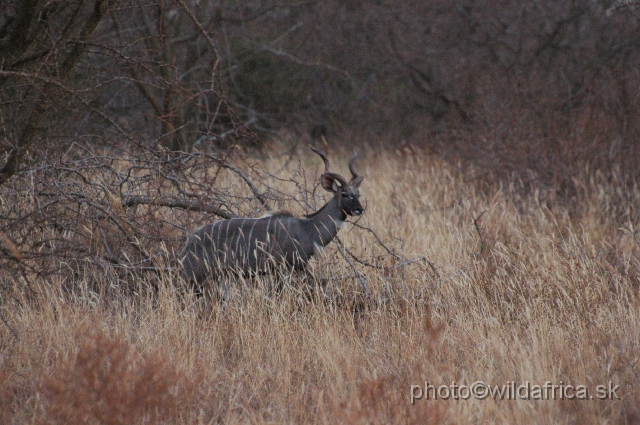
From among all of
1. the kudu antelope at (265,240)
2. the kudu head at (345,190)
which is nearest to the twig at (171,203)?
the kudu antelope at (265,240)

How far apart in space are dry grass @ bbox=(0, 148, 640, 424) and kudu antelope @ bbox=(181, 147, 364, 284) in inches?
9.9

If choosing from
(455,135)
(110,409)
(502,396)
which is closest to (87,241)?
(110,409)

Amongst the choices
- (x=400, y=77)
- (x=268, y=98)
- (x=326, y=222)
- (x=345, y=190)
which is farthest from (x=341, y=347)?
(x=400, y=77)

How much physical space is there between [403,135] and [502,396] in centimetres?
1126

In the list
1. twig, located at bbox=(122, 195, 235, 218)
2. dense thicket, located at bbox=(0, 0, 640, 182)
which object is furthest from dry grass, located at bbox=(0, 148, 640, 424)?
dense thicket, located at bbox=(0, 0, 640, 182)

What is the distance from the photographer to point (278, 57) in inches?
600

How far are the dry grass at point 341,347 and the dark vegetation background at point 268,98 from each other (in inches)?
32.0

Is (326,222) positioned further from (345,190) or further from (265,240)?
(265,240)

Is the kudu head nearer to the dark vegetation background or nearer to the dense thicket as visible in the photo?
the dark vegetation background

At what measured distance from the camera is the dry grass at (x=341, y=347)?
431 centimetres

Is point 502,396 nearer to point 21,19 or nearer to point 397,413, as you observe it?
point 397,413

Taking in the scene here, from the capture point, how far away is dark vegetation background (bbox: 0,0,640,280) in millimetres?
6293

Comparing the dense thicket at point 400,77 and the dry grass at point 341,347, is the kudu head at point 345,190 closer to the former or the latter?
the dry grass at point 341,347

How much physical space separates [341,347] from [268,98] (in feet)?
36.8
